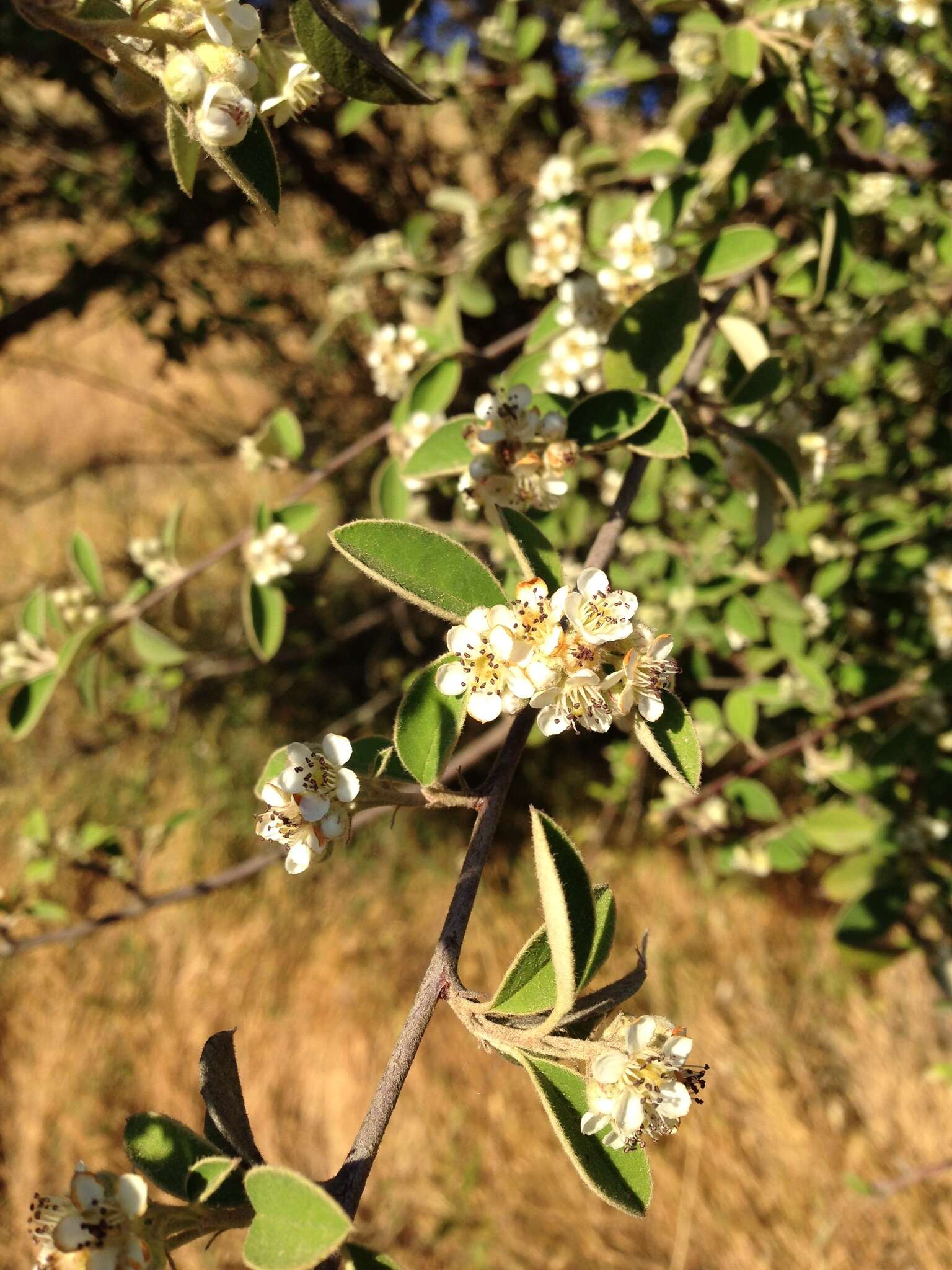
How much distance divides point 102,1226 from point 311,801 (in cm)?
38

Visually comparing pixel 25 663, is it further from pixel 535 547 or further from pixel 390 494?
pixel 535 547

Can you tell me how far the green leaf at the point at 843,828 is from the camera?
221 cm

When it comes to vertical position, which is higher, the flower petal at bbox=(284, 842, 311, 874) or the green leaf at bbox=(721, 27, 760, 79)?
the green leaf at bbox=(721, 27, 760, 79)

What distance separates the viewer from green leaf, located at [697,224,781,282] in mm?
1312

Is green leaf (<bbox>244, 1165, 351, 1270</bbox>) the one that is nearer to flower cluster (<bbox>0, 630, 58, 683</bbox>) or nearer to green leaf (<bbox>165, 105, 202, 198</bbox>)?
green leaf (<bbox>165, 105, 202, 198</bbox>)

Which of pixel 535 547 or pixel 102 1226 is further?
pixel 535 547

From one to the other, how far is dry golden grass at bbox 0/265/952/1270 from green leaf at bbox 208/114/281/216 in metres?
2.63

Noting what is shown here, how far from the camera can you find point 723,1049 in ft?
10.3

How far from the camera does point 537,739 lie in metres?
2.39

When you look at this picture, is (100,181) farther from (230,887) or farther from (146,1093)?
(146,1093)

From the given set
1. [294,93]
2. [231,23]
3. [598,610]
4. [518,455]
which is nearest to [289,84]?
[294,93]

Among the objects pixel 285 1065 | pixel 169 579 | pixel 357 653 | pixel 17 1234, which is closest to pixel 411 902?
pixel 285 1065

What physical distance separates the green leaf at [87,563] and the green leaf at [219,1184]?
139 cm

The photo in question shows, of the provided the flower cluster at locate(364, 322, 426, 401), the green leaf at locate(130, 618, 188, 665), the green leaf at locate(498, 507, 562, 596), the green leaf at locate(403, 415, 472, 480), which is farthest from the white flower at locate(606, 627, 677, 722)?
the green leaf at locate(130, 618, 188, 665)
